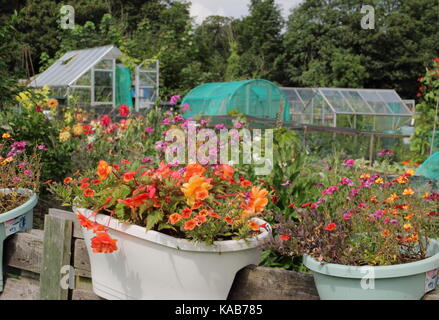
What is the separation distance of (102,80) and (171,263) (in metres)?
12.0

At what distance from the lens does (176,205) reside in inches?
72.2

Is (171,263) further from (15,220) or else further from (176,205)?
(15,220)

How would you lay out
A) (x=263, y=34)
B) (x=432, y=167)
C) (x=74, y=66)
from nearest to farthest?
(x=432, y=167)
(x=74, y=66)
(x=263, y=34)

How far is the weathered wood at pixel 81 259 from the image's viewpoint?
7.07 ft

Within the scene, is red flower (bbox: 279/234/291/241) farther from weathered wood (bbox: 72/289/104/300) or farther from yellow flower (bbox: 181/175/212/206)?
weathered wood (bbox: 72/289/104/300)

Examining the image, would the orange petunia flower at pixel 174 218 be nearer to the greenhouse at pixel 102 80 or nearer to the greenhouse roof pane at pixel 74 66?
the greenhouse at pixel 102 80

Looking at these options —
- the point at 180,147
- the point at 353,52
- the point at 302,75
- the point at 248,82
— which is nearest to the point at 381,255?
the point at 180,147

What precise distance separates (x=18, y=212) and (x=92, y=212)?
68 centimetres

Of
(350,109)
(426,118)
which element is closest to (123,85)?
(350,109)

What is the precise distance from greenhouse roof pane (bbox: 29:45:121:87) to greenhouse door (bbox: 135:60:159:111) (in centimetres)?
78

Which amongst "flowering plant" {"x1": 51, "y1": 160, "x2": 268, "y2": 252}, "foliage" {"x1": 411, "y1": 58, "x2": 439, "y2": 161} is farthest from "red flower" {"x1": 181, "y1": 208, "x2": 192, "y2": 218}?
"foliage" {"x1": 411, "y1": 58, "x2": 439, "y2": 161}

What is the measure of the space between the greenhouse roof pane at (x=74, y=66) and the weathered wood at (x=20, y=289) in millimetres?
10387

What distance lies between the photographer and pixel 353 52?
24.6 meters

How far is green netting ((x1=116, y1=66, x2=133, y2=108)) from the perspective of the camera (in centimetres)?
1375
